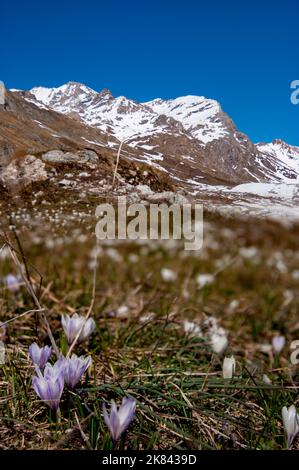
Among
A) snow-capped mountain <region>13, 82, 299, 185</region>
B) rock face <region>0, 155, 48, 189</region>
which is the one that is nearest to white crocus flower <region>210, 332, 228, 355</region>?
snow-capped mountain <region>13, 82, 299, 185</region>

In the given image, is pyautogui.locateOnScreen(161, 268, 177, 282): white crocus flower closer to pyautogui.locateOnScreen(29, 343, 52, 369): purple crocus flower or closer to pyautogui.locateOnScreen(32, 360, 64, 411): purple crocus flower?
pyautogui.locateOnScreen(29, 343, 52, 369): purple crocus flower

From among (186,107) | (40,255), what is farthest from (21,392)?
(40,255)

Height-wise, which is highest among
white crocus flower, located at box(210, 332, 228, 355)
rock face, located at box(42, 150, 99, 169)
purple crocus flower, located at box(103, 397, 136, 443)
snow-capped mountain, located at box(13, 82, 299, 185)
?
snow-capped mountain, located at box(13, 82, 299, 185)

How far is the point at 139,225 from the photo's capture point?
2.38m

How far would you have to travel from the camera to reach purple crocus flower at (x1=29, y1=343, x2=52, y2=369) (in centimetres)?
109

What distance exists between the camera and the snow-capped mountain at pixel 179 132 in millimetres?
2205

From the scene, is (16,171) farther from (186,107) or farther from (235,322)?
(235,322)

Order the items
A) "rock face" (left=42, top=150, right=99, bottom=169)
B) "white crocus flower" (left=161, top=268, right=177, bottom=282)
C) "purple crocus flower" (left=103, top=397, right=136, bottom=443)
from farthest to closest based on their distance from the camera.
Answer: "white crocus flower" (left=161, top=268, right=177, bottom=282)
"rock face" (left=42, top=150, right=99, bottom=169)
"purple crocus flower" (left=103, top=397, right=136, bottom=443)

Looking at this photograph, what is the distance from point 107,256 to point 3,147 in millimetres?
1522

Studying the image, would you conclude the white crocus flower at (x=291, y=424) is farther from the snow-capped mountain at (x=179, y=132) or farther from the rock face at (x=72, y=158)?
the rock face at (x=72, y=158)

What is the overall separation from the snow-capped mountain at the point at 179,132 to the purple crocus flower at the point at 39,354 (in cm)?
106

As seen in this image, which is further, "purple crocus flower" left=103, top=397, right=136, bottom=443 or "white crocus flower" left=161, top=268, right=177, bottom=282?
"white crocus flower" left=161, top=268, right=177, bottom=282

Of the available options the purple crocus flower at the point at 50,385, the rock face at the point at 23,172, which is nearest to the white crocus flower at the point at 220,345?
the purple crocus flower at the point at 50,385

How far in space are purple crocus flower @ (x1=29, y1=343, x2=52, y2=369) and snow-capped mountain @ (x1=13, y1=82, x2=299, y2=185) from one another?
1064 mm
